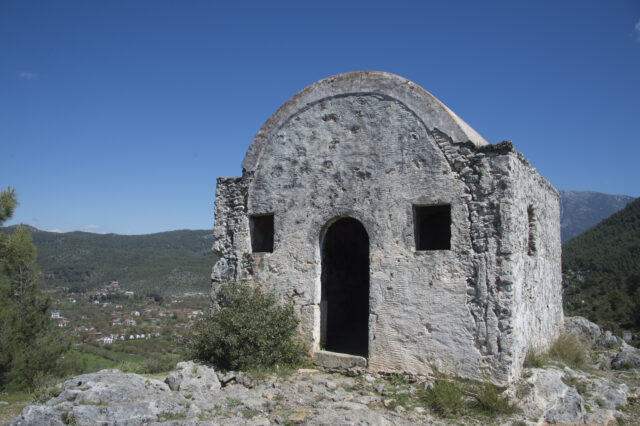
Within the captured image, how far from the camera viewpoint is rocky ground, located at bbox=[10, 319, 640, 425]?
513cm

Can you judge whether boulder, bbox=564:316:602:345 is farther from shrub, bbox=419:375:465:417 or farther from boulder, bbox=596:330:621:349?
shrub, bbox=419:375:465:417

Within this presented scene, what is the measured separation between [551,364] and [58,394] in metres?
6.88

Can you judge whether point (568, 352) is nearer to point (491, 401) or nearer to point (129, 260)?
point (491, 401)

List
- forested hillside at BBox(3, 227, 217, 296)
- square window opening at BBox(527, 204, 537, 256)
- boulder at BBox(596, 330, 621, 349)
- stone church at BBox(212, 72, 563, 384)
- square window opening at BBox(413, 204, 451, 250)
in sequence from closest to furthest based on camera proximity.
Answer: stone church at BBox(212, 72, 563, 384) → square window opening at BBox(527, 204, 537, 256) → square window opening at BBox(413, 204, 451, 250) → boulder at BBox(596, 330, 621, 349) → forested hillside at BBox(3, 227, 217, 296)

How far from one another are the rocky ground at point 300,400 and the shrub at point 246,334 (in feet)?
1.14

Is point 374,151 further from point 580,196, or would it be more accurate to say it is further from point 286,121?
point 580,196

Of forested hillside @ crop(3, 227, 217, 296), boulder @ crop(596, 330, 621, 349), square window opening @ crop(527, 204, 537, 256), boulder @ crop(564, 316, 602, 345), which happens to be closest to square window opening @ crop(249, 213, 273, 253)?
square window opening @ crop(527, 204, 537, 256)

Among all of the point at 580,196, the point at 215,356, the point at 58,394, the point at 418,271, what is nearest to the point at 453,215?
the point at 418,271

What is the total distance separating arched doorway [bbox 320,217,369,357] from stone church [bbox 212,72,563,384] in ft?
1.79

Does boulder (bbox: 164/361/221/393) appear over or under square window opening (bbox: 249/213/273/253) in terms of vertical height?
under

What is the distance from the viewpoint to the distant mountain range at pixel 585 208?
114550 millimetres

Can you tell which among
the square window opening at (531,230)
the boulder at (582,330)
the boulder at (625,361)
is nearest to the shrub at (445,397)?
the square window opening at (531,230)

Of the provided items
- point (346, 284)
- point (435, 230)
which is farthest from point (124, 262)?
point (435, 230)

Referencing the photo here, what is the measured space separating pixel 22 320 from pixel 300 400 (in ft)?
38.7
